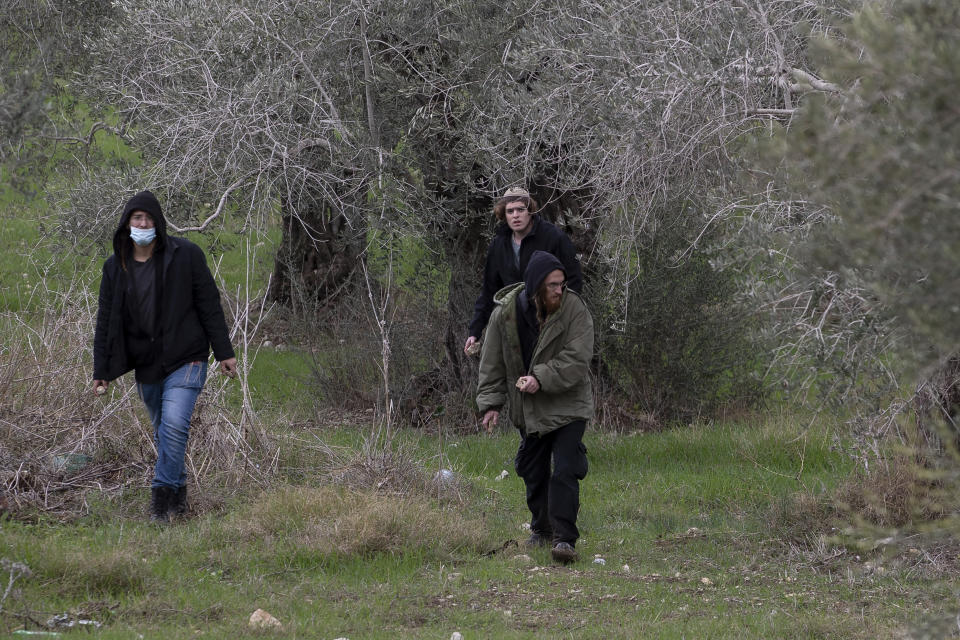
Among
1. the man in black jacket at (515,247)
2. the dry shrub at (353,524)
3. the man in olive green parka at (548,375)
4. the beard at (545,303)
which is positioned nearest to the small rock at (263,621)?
the dry shrub at (353,524)

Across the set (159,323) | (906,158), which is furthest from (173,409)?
(906,158)

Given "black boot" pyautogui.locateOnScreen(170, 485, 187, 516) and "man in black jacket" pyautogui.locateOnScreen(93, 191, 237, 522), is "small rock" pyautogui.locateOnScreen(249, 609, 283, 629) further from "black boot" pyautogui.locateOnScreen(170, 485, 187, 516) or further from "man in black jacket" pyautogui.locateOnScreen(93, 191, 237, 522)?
"black boot" pyautogui.locateOnScreen(170, 485, 187, 516)

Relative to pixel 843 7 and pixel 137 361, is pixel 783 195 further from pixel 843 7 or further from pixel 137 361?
pixel 137 361

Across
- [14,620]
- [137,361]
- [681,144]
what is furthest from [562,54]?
[14,620]

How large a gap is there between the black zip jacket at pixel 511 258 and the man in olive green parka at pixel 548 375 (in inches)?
20.8

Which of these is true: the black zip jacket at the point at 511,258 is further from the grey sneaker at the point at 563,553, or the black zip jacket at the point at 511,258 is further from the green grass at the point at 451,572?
the grey sneaker at the point at 563,553

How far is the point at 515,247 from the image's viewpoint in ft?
25.0

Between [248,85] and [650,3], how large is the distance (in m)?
3.38

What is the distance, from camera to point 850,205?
10.7 feet

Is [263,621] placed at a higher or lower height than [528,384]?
lower

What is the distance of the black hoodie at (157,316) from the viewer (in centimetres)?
706

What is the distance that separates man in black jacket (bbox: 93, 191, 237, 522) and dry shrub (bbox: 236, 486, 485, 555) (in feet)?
2.32

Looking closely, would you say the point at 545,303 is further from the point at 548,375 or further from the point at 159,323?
the point at 159,323

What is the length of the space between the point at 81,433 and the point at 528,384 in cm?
355
